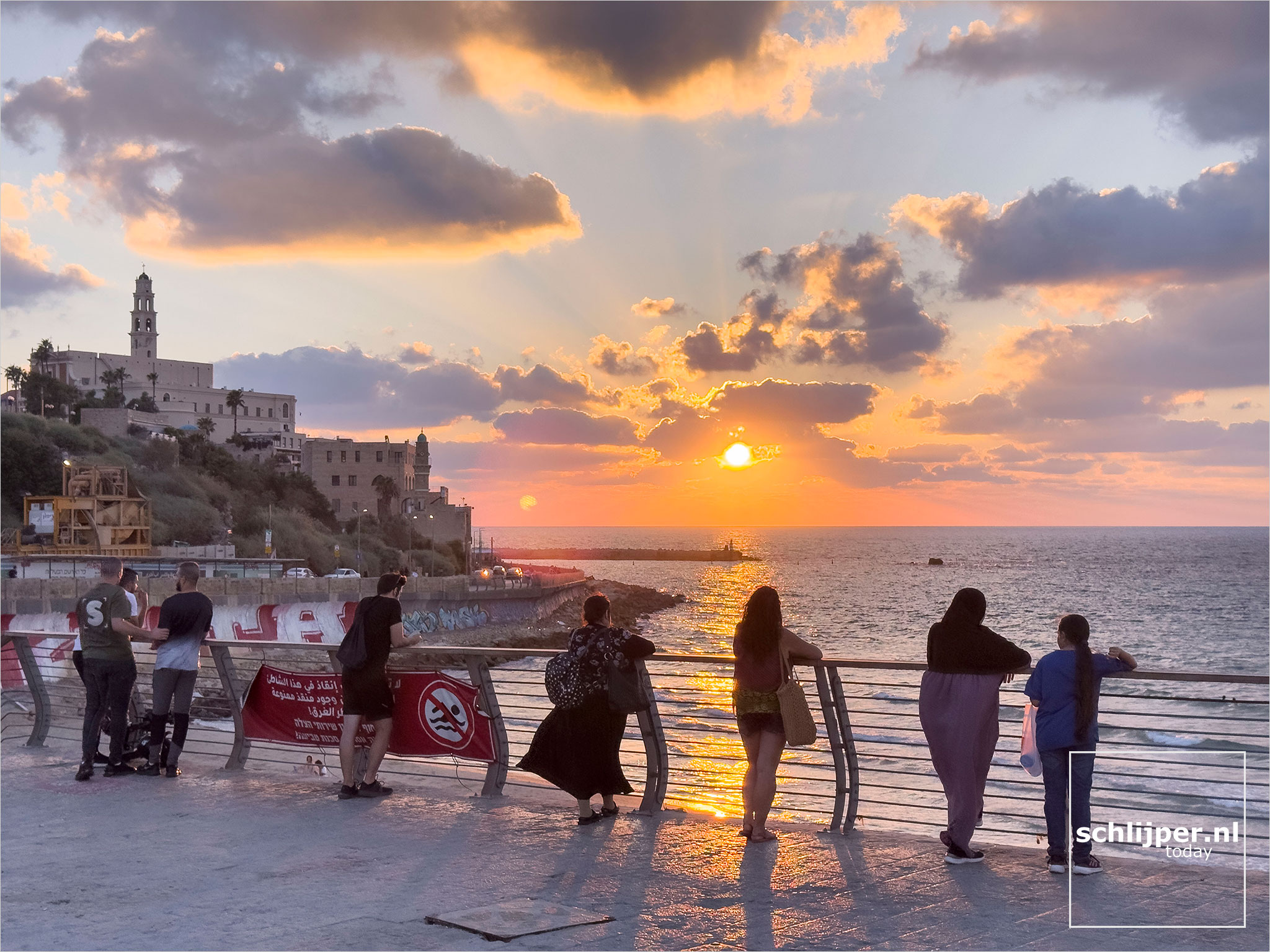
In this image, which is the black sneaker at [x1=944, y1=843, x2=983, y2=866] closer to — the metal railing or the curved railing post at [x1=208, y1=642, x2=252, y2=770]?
the metal railing

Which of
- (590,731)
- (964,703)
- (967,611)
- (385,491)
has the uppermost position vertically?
(385,491)

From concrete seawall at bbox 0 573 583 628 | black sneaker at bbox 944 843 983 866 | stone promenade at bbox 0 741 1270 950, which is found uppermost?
black sneaker at bbox 944 843 983 866

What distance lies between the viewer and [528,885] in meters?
6.45

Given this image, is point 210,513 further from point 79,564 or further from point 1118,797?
point 1118,797

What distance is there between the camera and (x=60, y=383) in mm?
135125

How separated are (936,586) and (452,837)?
118 meters

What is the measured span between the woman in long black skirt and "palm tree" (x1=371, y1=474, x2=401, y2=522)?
129 metres

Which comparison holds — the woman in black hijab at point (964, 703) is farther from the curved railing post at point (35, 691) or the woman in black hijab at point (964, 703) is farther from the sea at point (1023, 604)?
the sea at point (1023, 604)

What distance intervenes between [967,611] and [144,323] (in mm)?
172761

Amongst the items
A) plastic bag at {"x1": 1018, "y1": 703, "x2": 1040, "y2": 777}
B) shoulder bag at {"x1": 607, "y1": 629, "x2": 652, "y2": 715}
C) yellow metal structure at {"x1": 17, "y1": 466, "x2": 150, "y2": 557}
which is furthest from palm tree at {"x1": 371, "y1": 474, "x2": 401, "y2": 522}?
plastic bag at {"x1": 1018, "y1": 703, "x2": 1040, "y2": 777}

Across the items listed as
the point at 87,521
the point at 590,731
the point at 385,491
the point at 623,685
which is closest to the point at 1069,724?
the point at 623,685

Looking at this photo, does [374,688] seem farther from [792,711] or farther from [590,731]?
[792,711]

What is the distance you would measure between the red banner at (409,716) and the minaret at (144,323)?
164456 mm

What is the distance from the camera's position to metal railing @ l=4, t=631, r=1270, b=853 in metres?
7.86
